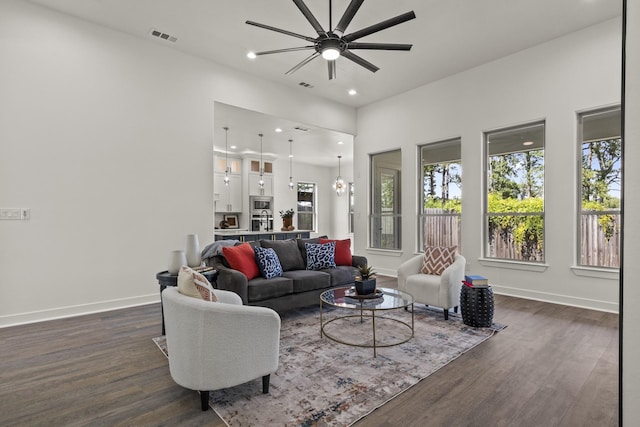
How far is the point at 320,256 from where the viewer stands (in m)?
4.49

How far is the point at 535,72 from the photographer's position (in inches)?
187

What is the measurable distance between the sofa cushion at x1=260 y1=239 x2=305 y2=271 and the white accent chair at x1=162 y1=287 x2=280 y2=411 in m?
A: 2.14

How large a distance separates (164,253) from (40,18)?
3.09 metres

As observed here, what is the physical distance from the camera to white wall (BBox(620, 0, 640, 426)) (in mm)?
848

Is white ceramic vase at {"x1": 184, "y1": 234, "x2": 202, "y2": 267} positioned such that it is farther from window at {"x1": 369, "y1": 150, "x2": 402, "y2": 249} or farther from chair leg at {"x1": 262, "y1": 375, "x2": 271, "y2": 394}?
window at {"x1": 369, "y1": 150, "x2": 402, "y2": 249}

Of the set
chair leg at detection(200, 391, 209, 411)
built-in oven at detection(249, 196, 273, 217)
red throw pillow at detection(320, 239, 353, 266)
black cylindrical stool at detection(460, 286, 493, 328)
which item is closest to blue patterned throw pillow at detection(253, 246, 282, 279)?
red throw pillow at detection(320, 239, 353, 266)

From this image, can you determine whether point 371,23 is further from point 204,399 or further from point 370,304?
point 204,399

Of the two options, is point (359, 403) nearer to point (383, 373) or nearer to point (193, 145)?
point (383, 373)

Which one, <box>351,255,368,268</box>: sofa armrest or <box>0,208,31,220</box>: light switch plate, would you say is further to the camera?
<box>351,255,368,268</box>: sofa armrest

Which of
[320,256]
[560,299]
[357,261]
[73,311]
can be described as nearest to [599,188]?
[560,299]

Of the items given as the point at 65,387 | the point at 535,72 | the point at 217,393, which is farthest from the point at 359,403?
the point at 535,72

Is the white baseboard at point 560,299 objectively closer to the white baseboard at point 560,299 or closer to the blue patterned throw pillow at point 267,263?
the white baseboard at point 560,299

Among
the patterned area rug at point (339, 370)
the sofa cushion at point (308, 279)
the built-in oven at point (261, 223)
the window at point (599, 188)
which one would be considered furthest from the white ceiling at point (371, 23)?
the built-in oven at point (261, 223)

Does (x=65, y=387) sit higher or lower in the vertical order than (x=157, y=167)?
lower
